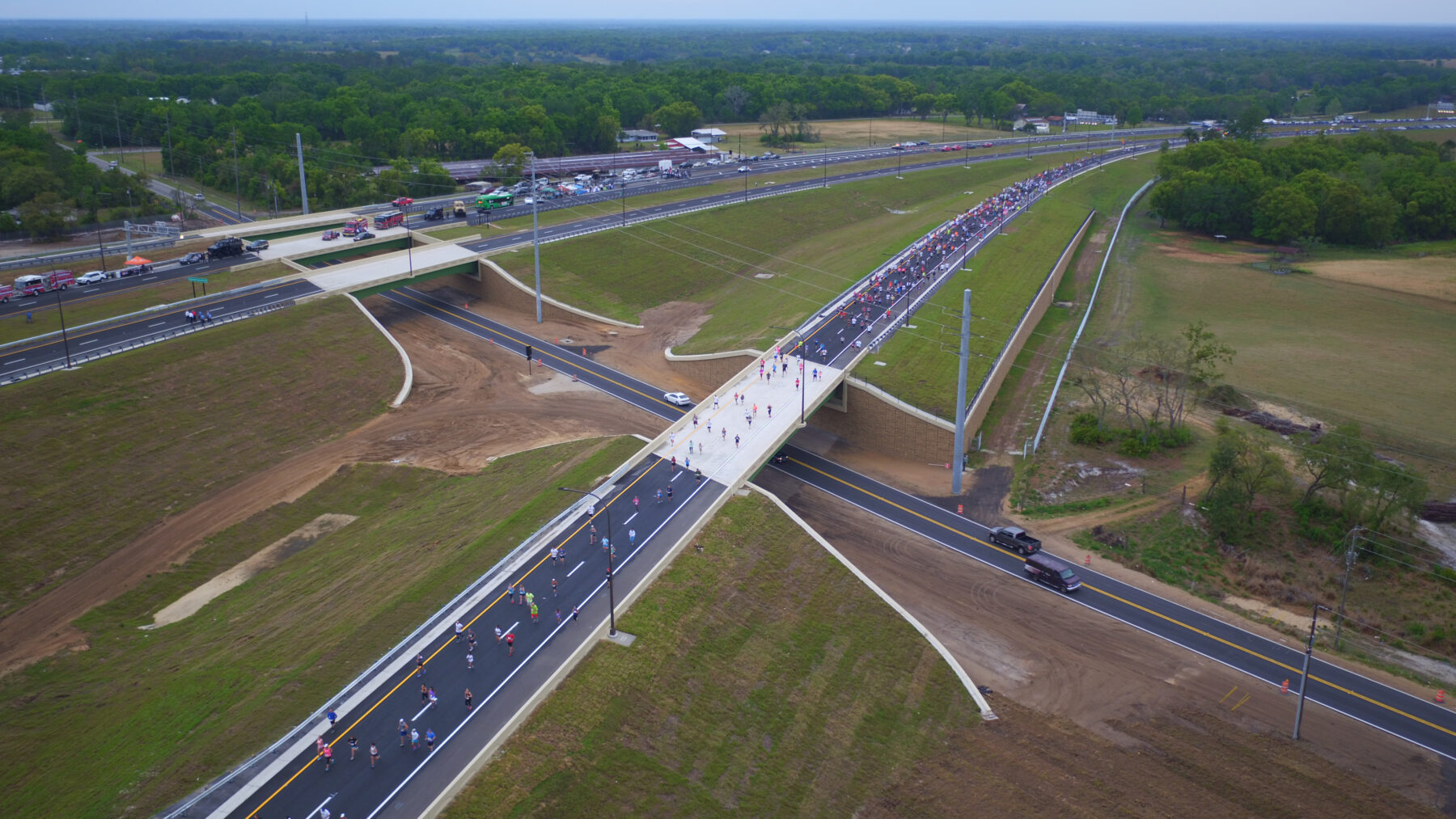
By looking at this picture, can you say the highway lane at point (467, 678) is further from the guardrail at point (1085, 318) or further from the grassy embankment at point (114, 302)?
the grassy embankment at point (114, 302)

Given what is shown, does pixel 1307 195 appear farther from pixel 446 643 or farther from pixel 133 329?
pixel 133 329

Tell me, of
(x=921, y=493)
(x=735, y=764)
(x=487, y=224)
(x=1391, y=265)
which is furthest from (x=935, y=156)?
(x=735, y=764)

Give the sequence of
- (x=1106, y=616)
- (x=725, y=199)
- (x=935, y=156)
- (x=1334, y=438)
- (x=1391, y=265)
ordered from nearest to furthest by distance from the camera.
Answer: (x=1106, y=616), (x=1334, y=438), (x=1391, y=265), (x=725, y=199), (x=935, y=156)

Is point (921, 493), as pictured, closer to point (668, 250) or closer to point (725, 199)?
point (668, 250)

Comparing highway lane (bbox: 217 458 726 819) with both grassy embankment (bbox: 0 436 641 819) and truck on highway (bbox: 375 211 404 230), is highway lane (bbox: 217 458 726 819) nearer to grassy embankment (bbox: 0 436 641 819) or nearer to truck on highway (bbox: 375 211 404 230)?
grassy embankment (bbox: 0 436 641 819)

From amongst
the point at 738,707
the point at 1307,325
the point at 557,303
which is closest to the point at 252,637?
the point at 738,707

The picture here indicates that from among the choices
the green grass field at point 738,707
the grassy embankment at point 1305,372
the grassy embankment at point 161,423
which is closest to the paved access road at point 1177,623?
the grassy embankment at point 1305,372
